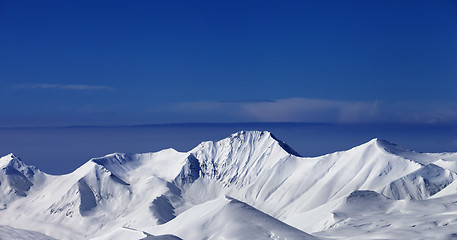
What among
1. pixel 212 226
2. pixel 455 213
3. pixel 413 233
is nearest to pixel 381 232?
pixel 413 233

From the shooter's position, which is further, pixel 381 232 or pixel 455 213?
pixel 455 213

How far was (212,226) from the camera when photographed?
18150cm

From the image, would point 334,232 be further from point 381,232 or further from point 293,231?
point 293,231

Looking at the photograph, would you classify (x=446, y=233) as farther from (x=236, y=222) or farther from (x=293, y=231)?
(x=236, y=222)

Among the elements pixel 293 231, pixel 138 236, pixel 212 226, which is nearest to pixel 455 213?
pixel 293 231

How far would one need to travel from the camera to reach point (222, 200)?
196m

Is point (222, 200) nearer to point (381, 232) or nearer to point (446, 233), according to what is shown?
point (381, 232)

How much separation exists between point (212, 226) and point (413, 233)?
47173 mm

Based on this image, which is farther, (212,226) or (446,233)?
(212,226)

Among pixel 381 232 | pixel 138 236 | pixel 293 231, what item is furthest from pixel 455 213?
pixel 138 236

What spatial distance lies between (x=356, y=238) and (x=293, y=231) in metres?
16.4

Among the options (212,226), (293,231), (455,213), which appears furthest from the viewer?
(455,213)

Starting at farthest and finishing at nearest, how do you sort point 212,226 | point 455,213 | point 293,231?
point 455,213 < point 212,226 < point 293,231

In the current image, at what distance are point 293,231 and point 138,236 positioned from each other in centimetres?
3503
